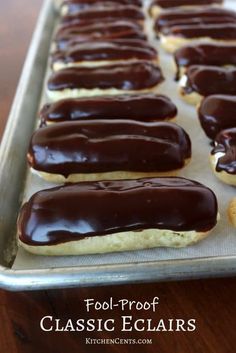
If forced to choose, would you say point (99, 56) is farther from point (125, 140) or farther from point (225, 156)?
point (225, 156)

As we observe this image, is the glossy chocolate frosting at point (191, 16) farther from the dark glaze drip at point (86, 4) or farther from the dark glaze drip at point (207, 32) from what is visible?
the dark glaze drip at point (86, 4)

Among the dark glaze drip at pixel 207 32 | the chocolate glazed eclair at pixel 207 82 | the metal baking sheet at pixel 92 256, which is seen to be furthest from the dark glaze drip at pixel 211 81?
the dark glaze drip at pixel 207 32

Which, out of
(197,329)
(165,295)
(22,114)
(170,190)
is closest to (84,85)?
(22,114)

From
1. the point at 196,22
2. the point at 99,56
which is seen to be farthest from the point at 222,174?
the point at 196,22

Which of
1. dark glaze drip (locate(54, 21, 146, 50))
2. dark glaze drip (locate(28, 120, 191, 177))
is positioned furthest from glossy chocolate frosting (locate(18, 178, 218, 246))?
dark glaze drip (locate(54, 21, 146, 50))

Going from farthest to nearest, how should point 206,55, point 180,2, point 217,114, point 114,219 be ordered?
point 180,2 < point 206,55 < point 217,114 < point 114,219

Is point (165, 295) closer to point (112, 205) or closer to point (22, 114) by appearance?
point (112, 205)
